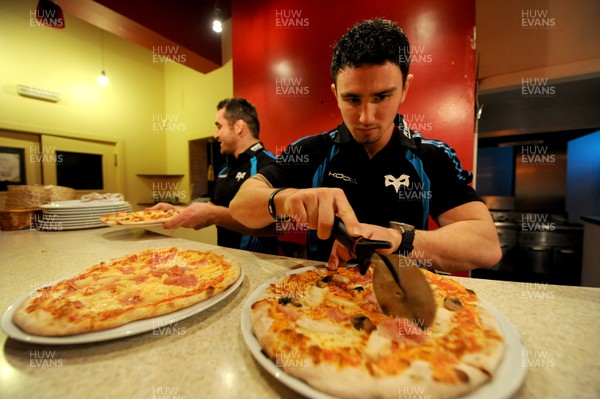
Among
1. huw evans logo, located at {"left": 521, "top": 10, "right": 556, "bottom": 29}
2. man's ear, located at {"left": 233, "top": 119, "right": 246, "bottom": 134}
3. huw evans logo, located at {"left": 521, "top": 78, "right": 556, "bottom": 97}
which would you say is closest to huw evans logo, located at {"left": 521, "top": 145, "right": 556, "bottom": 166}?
huw evans logo, located at {"left": 521, "top": 78, "right": 556, "bottom": 97}

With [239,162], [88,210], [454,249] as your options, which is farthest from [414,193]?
[88,210]

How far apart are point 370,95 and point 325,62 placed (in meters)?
1.79

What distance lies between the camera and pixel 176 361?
56cm

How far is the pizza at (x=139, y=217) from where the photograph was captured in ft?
5.75

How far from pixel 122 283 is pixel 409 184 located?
1458 millimetres

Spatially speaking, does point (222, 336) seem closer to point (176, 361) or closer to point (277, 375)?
point (176, 361)

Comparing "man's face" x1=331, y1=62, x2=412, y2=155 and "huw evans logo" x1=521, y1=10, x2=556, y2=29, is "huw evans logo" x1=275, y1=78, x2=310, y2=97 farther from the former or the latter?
"huw evans logo" x1=521, y1=10, x2=556, y2=29

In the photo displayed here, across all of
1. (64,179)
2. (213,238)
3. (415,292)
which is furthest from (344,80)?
(64,179)

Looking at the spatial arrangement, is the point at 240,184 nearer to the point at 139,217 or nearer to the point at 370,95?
the point at 139,217

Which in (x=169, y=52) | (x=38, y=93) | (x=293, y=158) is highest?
(x=169, y=52)

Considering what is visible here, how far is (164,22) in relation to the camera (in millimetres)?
3346

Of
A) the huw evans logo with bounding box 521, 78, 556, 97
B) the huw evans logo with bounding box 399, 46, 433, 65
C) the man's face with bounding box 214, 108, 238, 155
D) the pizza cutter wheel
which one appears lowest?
the pizza cutter wheel

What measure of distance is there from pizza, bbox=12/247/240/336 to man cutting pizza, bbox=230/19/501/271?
0.39 m

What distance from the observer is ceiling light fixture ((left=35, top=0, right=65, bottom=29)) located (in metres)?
Result: 2.91
